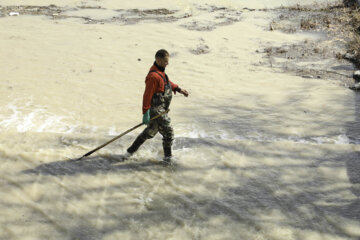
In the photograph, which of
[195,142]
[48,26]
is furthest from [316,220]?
[48,26]

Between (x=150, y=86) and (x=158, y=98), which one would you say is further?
(x=158, y=98)

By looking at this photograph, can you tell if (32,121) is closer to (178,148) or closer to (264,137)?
(178,148)

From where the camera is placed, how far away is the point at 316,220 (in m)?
3.32

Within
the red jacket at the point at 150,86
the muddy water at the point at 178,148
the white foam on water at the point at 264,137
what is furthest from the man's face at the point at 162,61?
the white foam on water at the point at 264,137

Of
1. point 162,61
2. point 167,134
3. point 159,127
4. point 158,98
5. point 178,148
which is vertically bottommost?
point 178,148

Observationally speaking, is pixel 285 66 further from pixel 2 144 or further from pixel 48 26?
pixel 48 26

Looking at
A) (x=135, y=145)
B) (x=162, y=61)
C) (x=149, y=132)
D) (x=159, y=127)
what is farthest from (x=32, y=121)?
(x=162, y=61)

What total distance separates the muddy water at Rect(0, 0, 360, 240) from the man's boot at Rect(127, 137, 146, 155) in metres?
0.15

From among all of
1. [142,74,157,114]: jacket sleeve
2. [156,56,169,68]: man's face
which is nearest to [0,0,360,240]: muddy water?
[142,74,157,114]: jacket sleeve

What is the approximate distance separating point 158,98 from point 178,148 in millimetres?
1070

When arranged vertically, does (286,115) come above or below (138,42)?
below

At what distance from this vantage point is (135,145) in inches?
165

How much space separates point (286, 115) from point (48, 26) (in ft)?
27.8

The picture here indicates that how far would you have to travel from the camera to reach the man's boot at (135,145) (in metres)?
4.15
